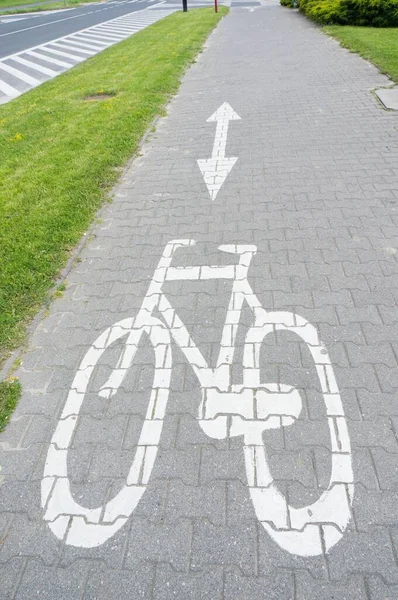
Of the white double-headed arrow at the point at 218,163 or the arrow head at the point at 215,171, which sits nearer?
the arrow head at the point at 215,171

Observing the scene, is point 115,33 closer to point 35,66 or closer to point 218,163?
point 35,66

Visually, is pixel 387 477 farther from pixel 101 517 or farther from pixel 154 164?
pixel 154 164

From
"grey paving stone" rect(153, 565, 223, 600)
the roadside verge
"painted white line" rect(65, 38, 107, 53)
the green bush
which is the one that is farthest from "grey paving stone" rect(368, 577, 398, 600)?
"painted white line" rect(65, 38, 107, 53)

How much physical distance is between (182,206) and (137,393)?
3.17m

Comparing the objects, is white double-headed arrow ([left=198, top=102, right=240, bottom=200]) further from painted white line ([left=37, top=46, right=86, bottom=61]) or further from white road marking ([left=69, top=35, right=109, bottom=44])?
white road marking ([left=69, top=35, right=109, bottom=44])

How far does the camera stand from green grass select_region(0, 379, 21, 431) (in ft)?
10.4

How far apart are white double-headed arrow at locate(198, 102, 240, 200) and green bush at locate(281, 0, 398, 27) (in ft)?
37.5

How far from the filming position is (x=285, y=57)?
13.7 metres

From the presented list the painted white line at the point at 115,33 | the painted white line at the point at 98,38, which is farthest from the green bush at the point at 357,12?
the painted white line at the point at 98,38

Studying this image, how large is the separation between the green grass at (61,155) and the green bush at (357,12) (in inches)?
284

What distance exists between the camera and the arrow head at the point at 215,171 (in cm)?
622

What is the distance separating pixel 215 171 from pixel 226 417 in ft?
15.0

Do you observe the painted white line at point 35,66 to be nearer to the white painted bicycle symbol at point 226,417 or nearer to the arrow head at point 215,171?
the arrow head at point 215,171

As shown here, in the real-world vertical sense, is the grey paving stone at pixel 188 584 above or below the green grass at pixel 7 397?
below
